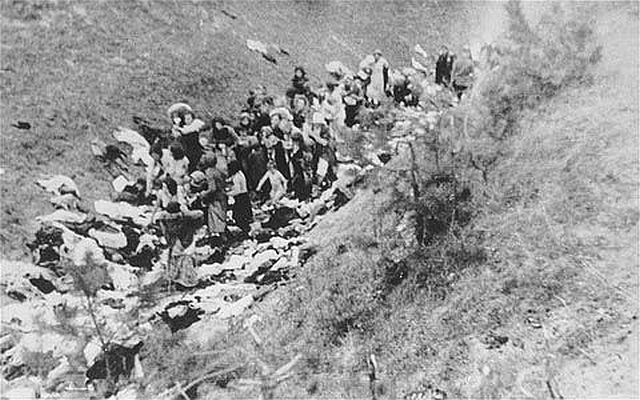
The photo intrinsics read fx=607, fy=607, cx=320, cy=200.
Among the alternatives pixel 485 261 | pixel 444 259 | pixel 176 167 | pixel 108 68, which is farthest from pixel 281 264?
pixel 108 68

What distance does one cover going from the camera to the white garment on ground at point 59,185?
28.5 feet

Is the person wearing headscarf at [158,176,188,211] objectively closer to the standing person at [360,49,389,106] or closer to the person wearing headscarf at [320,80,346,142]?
the person wearing headscarf at [320,80,346,142]

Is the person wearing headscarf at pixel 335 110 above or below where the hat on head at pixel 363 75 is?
below

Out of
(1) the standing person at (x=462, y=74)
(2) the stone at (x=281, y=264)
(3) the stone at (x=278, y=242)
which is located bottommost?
(2) the stone at (x=281, y=264)

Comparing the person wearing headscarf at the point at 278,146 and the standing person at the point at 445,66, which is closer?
the person wearing headscarf at the point at 278,146

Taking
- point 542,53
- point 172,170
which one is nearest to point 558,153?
point 542,53

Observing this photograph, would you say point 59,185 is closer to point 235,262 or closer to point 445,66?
point 235,262

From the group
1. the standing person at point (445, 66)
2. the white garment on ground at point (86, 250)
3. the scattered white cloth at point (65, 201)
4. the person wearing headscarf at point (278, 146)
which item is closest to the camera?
the white garment on ground at point (86, 250)

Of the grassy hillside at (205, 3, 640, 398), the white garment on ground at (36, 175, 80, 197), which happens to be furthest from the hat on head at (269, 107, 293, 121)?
the grassy hillside at (205, 3, 640, 398)

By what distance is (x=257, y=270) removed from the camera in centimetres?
766

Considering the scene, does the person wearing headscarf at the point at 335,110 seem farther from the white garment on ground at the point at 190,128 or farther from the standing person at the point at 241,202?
the white garment on ground at the point at 190,128

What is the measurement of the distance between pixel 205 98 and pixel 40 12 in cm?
346

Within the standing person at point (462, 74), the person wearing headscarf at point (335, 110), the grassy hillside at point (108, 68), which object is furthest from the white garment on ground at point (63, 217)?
the standing person at point (462, 74)

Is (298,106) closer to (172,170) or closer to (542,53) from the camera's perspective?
(172,170)
